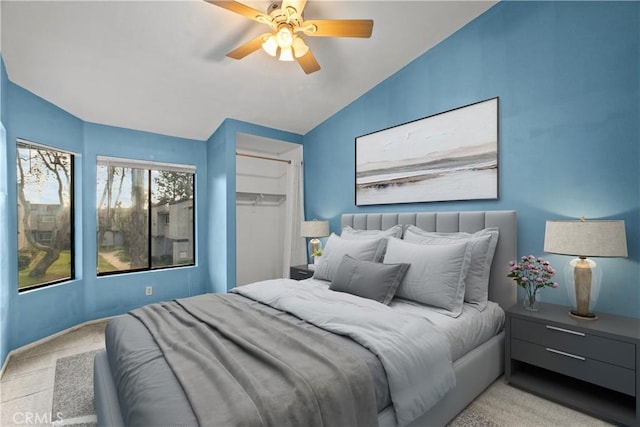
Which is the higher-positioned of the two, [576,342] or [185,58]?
[185,58]

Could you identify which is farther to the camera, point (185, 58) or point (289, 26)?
point (185, 58)

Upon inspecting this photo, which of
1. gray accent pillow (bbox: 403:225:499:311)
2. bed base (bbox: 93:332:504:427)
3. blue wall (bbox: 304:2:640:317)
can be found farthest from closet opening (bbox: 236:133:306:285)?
bed base (bbox: 93:332:504:427)

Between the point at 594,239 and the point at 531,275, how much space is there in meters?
0.50

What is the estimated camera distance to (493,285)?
8.14ft

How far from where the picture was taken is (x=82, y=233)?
3369 millimetres

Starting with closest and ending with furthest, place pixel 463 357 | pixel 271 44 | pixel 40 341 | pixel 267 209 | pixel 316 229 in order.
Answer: pixel 463 357
pixel 271 44
pixel 40 341
pixel 316 229
pixel 267 209

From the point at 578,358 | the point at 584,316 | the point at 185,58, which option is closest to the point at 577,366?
the point at 578,358

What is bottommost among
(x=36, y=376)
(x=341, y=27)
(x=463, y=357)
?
(x=36, y=376)

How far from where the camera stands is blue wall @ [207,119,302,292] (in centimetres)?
373

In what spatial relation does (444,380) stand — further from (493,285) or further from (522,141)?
(522,141)

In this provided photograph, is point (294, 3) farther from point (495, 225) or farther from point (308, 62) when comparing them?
point (495, 225)

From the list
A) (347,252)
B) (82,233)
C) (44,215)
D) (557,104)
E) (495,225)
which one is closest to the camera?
(557,104)

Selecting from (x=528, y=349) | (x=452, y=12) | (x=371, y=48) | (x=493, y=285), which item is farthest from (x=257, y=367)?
(x=452, y=12)

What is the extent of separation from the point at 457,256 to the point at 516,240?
2.10 feet
